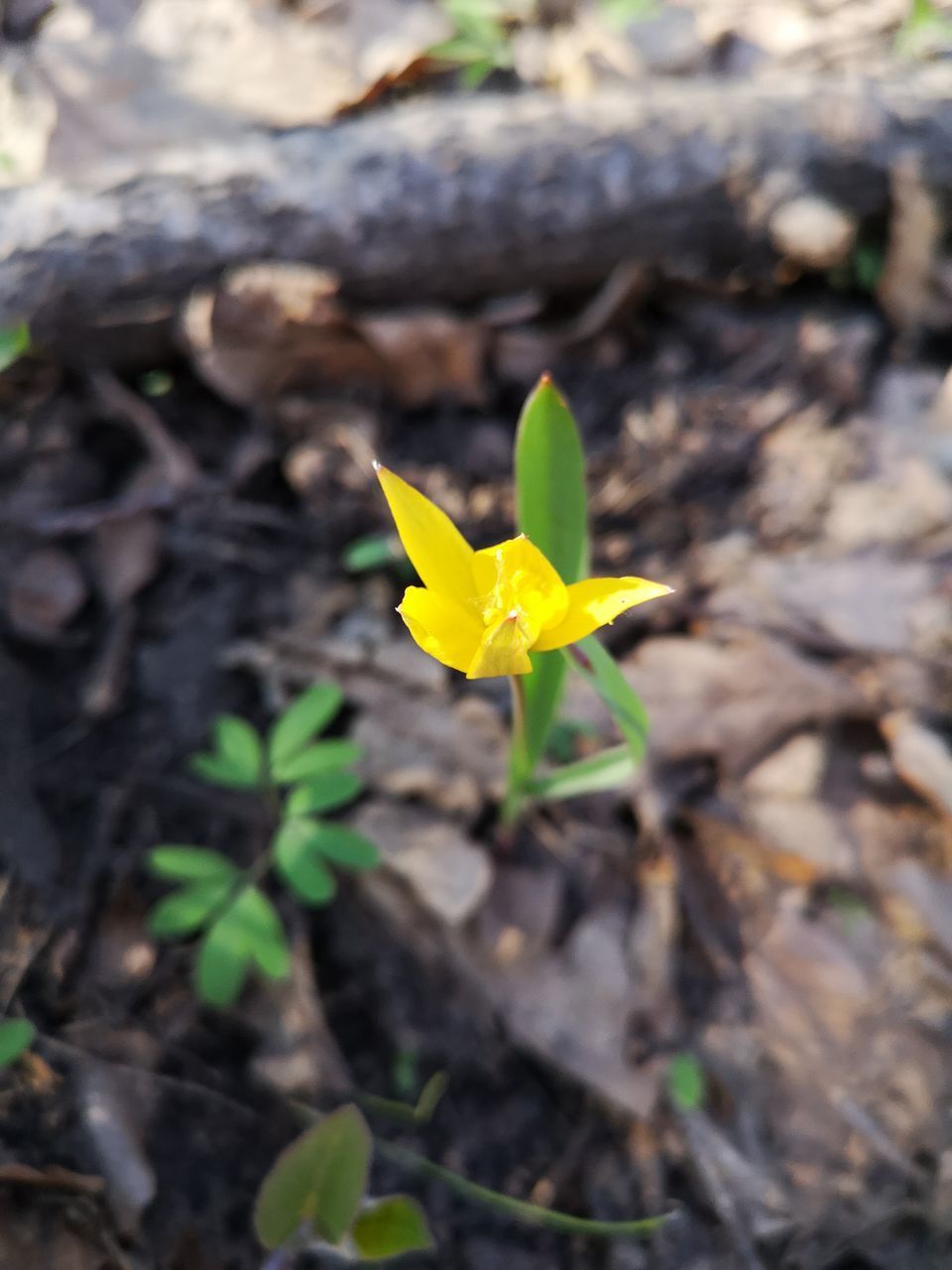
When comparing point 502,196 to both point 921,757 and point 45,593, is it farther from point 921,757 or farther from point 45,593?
point 921,757

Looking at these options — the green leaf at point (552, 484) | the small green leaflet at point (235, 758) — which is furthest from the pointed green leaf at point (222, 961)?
the green leaf at point (552, 484)

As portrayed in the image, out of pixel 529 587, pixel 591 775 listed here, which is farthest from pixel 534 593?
pixel 591 775

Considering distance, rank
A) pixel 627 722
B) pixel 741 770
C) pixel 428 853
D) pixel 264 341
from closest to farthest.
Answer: pixel 627 722, pixel 428 853, pixel 741 770, pixel 264 341

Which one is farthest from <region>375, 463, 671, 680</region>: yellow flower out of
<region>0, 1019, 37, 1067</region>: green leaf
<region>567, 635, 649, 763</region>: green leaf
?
<region>0, 1019, 37, 1067</region>: green leaf

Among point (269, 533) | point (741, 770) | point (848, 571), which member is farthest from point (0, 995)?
point (848, 571)

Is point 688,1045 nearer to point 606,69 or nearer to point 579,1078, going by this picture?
point 579,1078

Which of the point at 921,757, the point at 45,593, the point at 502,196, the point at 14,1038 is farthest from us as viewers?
the point at 502,196

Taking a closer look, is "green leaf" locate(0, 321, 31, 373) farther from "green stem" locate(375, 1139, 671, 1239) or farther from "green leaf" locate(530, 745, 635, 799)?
"green stem" locate(375, 1139, 671, 1239)

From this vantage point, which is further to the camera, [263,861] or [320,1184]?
[263,861]
